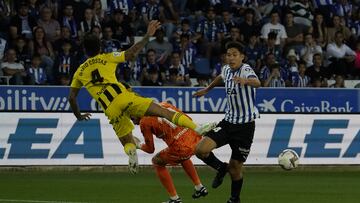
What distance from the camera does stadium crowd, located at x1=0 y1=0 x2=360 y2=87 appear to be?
2444 centimetres

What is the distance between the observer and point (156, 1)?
89.5ft

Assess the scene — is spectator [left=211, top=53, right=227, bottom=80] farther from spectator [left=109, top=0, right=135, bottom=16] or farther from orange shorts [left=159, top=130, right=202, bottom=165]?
orange shorts [left=159, top=130, right=202, bottom=165]

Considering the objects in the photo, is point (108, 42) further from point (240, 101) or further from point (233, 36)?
point (240, 101)

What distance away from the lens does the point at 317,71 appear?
1047 inches

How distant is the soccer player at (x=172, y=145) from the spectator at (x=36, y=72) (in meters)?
8.52

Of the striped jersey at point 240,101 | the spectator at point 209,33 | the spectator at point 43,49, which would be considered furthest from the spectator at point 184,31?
the striped jersey at point 240,101

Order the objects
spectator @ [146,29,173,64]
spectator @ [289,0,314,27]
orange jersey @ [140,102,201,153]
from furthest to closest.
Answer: spectator @ [289,0,314,27], spectator @ [146,29,173,64], orange jersey @ [140,102,201,153]

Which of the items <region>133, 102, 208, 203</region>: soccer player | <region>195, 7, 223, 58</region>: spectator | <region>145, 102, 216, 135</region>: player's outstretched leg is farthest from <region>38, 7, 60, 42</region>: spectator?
<region>145, 102, 216, 135</region>: player's outstretched leg

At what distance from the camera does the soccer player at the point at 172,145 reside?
48.1ft

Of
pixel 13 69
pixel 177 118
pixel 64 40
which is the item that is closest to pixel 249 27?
pixel 64 40

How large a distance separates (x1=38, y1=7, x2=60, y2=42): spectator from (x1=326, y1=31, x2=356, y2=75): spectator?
7.03 metres

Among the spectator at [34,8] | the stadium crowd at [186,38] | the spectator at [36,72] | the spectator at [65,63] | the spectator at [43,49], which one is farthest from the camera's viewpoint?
the spectator at [34,8]

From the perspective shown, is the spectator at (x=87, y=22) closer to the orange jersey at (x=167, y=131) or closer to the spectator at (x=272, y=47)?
the spectator at (x=272, y=47)

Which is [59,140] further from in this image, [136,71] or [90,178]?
[136,71]
